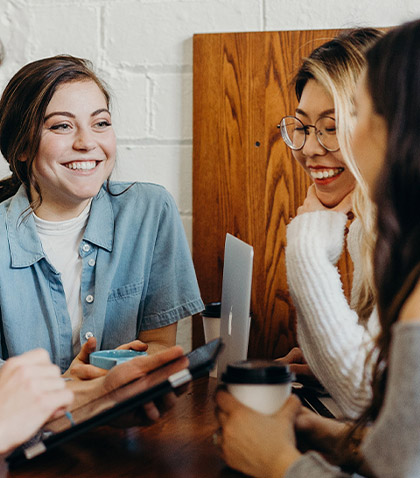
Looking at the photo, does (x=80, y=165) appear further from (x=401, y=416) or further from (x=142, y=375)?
(x=401, y=416)

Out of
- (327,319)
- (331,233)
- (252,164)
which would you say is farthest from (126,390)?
(252,164)

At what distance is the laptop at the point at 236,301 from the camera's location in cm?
90

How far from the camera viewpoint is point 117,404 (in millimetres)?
679

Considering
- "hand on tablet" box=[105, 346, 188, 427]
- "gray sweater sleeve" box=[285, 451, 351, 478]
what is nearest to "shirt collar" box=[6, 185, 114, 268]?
"hand on tablet" box=[105, 346, 188, 427]

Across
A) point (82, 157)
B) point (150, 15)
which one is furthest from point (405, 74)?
point (150, 15)

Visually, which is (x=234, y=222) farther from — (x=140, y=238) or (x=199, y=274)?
(x=140, y=238)

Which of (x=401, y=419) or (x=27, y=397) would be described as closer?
(x=401, y=419)

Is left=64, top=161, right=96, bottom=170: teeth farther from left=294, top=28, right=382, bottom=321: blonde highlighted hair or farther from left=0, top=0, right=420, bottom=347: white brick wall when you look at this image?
left=294, top=28, right=382, bottom=321: blonde highlighted hair

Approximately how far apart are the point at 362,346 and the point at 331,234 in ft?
0.81

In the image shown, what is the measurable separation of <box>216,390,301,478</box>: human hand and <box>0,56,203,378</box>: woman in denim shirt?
640mm

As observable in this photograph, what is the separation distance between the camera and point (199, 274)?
165cm

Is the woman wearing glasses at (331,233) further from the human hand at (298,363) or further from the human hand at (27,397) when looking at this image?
the human hand at (27,397)

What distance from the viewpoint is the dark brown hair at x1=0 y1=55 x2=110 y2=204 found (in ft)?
4.45

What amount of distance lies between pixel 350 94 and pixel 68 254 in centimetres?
71
